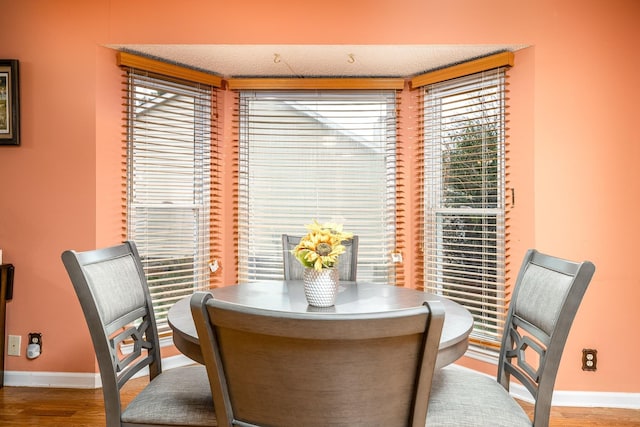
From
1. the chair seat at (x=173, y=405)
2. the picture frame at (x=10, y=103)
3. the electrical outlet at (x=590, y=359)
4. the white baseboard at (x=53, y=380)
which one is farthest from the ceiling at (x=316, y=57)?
the white baseboard at (x=53, y=380)

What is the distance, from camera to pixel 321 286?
5.40 feet

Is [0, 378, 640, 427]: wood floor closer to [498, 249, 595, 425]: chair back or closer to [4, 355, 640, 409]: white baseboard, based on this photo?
[4, 355, 640, 409]: white baseboard

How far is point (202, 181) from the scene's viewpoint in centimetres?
311

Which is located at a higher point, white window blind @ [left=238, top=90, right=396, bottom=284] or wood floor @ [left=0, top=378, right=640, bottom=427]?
white window blind @ [left=238, top=90, right=396, bottom=284]

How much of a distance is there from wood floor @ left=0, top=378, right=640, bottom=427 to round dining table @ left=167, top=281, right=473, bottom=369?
45.0 inches

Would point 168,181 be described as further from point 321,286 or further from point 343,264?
point 321,286

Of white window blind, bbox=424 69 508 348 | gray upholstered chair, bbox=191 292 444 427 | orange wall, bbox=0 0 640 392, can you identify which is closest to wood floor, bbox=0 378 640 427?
orange wall, bbox=0 0 640 392

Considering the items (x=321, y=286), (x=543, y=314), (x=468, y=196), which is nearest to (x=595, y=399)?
(x=468, y=196)

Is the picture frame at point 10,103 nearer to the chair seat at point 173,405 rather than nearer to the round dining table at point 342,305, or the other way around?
the round dining table at point 342,305

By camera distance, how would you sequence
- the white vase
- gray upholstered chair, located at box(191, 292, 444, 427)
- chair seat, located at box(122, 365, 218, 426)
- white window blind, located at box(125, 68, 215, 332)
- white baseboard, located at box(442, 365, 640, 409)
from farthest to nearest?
white window blind, located at box(125, 68, 215, 332) < white baseboard, located at box(442, 365, 640, 409) < the white vase < chair seat, located at box(122, 365, 218, 426) < gray upholstered chair, located at box(191, 292, 444, 427)

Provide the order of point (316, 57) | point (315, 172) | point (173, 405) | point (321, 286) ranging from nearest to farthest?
point (173, 405) < point (321, 286) < point (316, 57) < point (315, 172)

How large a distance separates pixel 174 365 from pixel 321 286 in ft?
6.10

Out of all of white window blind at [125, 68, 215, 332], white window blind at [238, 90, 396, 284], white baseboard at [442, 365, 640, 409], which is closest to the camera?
white baseboard at [442, 365, 640, 409]

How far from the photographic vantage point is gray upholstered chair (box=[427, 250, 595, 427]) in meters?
1.25
